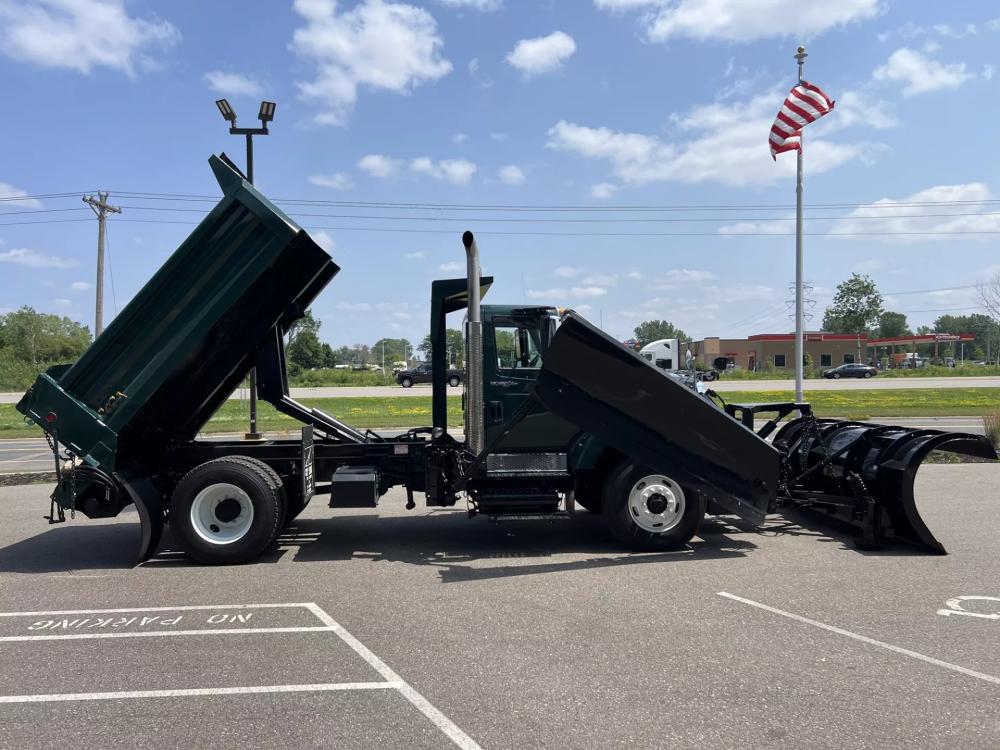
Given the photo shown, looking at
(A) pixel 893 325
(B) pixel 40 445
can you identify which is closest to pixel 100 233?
(B) pixel 40 445

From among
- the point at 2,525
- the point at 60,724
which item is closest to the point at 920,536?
the point at 60,724

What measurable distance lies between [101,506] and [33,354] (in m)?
76.2

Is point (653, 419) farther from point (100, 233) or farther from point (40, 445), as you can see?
point (100, 233)

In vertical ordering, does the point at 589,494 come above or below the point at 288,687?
above

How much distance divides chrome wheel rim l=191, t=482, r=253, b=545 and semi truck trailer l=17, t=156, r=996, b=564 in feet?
0.04

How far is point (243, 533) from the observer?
22.3 ft

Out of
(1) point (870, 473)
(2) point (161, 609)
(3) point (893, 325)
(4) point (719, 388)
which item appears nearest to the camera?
(2) point (161, 609)

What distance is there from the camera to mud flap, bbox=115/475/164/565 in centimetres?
666

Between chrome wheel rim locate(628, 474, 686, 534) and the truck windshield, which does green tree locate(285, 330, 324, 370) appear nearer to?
the truck windshield

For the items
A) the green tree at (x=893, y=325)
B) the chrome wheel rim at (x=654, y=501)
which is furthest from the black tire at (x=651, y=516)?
the green tree at (x=893, y=325)

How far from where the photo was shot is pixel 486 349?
24.3 ft

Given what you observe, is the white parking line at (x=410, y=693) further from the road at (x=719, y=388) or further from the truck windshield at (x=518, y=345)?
the road at (x=719, y=388)

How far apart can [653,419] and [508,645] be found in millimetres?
2878

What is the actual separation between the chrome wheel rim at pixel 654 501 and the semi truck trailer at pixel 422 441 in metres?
0.01
